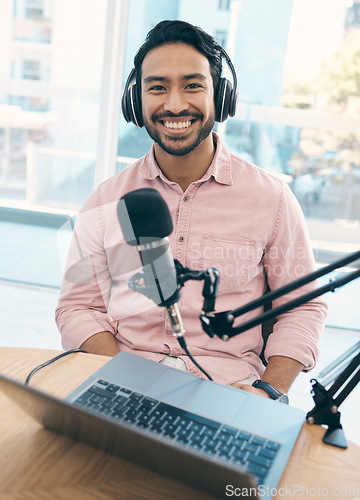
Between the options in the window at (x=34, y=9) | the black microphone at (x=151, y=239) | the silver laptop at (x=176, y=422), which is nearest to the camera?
the silver laptop at (x=176, y=422)

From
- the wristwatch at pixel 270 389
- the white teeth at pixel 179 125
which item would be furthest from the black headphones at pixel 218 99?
the wristwatch at pixel 270 389

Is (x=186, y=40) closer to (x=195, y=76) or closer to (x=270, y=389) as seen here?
(x=195, y=76)

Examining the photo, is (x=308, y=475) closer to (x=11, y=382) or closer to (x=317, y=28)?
(x=11, y=382)

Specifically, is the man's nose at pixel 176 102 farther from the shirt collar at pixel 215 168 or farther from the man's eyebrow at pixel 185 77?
the shirt collar at pixel 215 168

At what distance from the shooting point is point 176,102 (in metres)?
1.45

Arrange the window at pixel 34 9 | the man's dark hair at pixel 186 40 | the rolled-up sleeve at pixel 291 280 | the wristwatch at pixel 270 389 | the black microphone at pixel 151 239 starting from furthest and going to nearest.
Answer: the window at pixel 34 9
the man's dark hair at pixel 186 40
the rolled-up sleeve at pixel 291 280
the wristwatch at pixel 270 389
the black microphone at pixel 151 239

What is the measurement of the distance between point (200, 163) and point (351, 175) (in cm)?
183

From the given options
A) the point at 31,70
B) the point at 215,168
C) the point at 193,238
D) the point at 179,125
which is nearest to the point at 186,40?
the point at 179,125

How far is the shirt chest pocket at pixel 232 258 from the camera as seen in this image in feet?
4.47

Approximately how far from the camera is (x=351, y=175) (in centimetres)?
307

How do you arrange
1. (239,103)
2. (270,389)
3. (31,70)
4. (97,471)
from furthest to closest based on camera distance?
(31,70)
(239,103)
(270,389)
(97,471)

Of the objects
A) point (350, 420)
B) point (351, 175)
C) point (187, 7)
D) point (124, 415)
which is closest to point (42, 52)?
point (187, 7)

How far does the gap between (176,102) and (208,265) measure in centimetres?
45

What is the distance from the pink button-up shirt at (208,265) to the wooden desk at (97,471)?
1.53 ft
